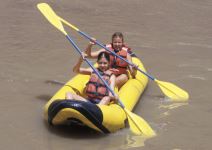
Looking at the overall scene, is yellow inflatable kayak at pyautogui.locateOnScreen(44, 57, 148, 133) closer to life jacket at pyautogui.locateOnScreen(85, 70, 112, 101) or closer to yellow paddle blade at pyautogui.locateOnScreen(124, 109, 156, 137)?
yellow paddle blade at pyautogui.locateOnScreen(124, 109, 156, 137)

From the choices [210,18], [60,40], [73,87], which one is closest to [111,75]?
[73,87]

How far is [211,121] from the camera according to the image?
548cm

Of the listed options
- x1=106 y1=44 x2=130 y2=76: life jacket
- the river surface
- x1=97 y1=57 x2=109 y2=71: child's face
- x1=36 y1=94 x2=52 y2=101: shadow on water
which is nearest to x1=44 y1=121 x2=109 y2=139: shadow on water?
the river surface

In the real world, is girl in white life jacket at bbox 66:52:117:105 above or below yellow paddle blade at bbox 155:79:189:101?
above

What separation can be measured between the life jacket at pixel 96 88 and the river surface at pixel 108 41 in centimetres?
38

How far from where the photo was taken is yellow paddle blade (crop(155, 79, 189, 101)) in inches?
240

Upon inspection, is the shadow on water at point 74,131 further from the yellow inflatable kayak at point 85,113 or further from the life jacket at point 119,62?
the life jacket at point 119,62

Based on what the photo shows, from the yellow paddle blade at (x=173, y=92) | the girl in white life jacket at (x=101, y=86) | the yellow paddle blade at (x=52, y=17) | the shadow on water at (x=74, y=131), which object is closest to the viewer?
the shadow on water at (x=74, y=131)

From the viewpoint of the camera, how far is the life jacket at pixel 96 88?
5.14 m

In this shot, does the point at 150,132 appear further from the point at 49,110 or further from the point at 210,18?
the point at 210,18

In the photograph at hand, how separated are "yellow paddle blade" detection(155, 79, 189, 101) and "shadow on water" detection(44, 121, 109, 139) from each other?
142 centimetres

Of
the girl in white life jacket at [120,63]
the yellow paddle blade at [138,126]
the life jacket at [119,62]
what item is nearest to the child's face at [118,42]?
the girl in white life jacket at [120,63]

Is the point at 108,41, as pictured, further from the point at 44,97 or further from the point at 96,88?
the point at 96,88

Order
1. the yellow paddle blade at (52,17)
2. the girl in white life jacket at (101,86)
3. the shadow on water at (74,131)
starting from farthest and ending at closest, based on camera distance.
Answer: the yellow paddle blade at (52,17) < the girl in white life jacket at (101,86) < the shadow on water at (74,131)
